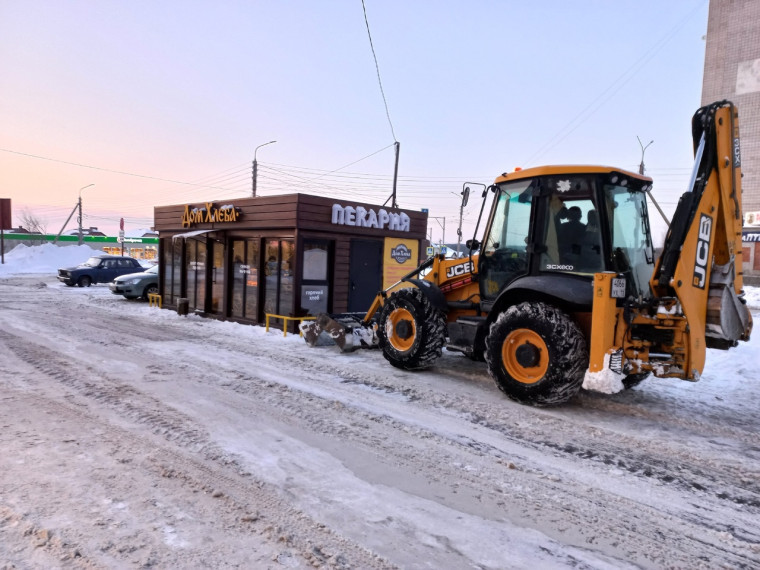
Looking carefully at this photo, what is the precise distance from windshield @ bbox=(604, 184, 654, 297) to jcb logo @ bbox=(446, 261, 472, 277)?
2.01 meters

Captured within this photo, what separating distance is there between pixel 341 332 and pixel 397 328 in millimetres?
1530

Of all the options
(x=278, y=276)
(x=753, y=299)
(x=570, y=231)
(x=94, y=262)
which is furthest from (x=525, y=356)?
(x=94, y=262)

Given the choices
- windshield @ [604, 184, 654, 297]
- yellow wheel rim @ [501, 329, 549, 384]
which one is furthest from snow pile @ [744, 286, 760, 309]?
yellow wheel rim @ [501, 329, 549, 384]

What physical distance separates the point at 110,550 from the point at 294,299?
322 inches

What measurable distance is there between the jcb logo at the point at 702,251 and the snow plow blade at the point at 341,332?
479 centimetres

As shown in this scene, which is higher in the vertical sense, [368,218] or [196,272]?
[368,218]

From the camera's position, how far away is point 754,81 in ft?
114

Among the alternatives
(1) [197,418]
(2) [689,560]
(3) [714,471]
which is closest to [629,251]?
(3) [714,471]

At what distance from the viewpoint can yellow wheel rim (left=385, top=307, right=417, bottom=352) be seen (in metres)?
6.98

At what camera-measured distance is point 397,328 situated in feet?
23.4

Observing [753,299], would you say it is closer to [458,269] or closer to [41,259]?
[458,269]

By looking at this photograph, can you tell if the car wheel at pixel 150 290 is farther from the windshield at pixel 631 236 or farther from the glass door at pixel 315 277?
the windshield at pixel 631 236

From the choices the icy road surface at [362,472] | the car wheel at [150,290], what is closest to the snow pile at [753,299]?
the icy road surface at [362,472]

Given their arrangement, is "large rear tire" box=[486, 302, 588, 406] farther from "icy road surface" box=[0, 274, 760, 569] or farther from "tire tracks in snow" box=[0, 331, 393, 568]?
"tire tracks in snow" box=[0, 331, 393, 568]
